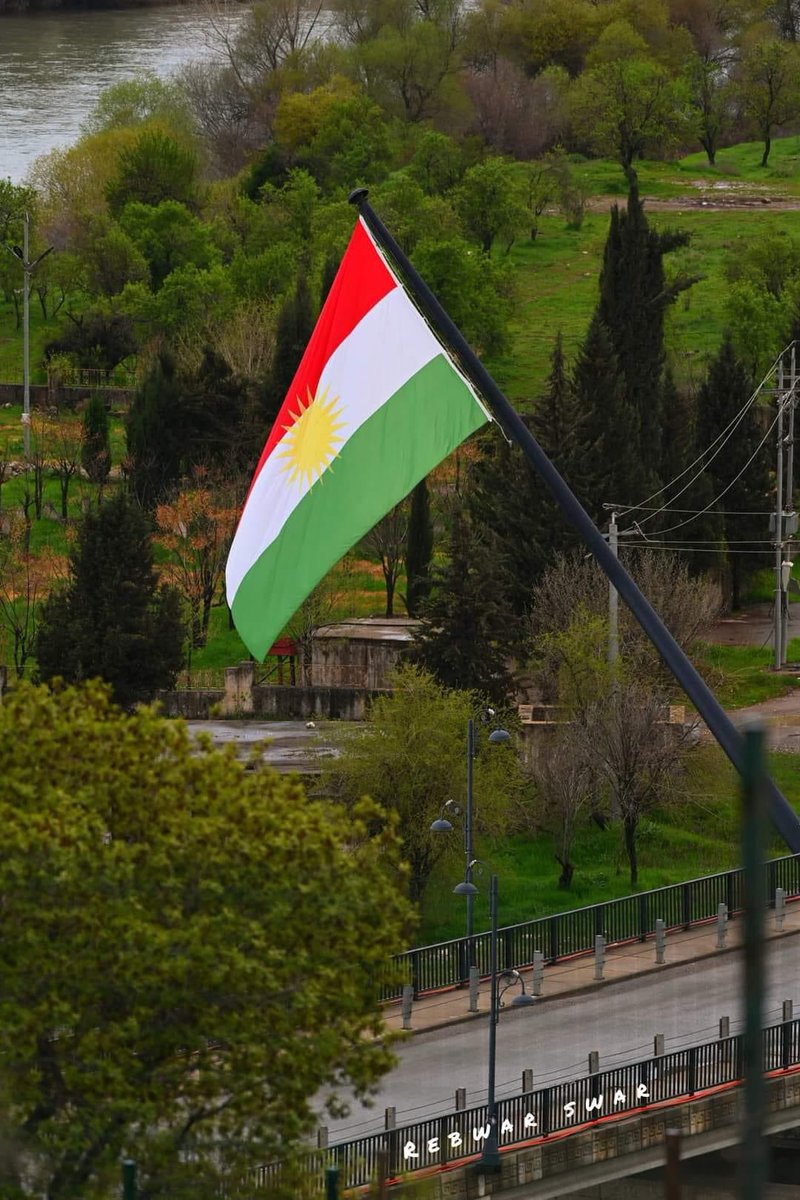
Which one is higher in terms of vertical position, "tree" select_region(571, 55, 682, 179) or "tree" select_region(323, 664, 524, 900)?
"tree" select_region(571, 55, 682, 179)

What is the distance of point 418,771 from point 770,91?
83.6 meters

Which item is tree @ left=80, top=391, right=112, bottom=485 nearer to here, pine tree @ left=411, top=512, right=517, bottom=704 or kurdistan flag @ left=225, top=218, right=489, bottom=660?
pine tree @ left=411, top=512, right=517, bottom=704

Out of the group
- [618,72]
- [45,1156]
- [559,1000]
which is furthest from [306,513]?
[618,72]

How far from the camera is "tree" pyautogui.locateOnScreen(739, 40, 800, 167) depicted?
11938cm

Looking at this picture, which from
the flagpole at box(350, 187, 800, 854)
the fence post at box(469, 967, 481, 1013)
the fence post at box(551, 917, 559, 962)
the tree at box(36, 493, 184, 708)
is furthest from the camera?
the tree at box(36, 493, 184, 708)

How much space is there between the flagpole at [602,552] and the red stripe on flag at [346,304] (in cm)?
57

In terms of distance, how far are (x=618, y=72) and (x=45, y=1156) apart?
10164 centimetres

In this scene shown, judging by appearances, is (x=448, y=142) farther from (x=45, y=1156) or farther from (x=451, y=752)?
(x=45, y=1156)

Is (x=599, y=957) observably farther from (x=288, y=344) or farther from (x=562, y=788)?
(x=288, y=344)

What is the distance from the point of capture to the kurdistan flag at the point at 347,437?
19562mm

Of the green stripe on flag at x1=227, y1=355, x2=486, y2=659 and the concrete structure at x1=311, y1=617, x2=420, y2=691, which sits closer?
the green stripe on flag at x1=227, y1=355, x2=486, y2=659

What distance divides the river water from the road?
96115 mm

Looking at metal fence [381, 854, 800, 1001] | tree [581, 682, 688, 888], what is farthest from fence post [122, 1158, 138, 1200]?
tree [581, 682, 688, 888]

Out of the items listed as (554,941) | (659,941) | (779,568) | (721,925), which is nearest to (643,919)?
(659,941)
